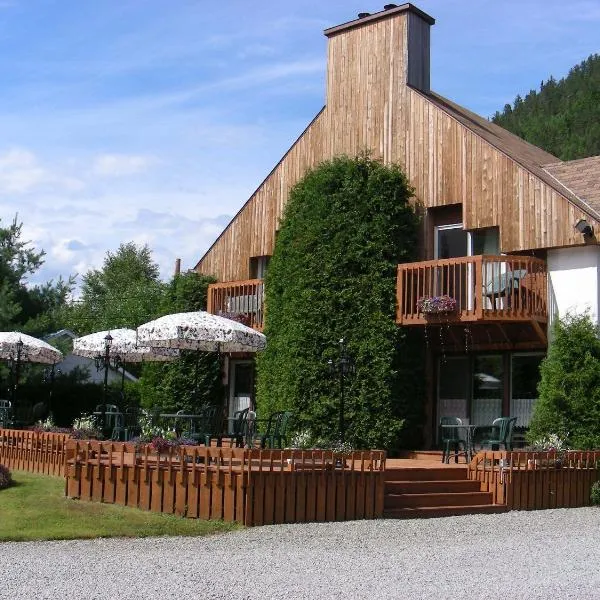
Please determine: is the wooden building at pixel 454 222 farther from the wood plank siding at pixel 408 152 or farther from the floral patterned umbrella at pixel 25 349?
the floral patterned umbrella at pixel 25 349

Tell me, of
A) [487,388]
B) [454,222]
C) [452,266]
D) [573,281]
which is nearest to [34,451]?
[452,266]

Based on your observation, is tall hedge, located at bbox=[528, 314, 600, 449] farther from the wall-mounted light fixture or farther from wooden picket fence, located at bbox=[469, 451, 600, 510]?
the wall-mounted light fixture

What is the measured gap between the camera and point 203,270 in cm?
2467

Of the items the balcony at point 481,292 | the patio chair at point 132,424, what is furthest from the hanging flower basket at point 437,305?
the patio chair at point 132,424

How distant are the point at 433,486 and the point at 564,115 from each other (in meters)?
65.1

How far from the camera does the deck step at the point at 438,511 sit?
13.1 meters

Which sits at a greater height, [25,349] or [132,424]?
[25,349]

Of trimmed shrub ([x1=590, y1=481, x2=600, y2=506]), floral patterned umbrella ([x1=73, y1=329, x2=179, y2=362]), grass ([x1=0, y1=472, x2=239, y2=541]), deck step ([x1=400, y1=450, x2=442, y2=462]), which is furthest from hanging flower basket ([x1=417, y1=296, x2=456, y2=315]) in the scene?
grass ([x1=0, y1=472, x2=239, y2=541])

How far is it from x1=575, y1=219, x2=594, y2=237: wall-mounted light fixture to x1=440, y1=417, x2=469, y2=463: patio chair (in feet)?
14.0

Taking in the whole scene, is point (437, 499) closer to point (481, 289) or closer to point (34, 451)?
point (481, 289)

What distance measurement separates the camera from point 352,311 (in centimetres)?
Answer: 1930

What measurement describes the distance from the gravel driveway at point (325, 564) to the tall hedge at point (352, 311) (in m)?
6.42

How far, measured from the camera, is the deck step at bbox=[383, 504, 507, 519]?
43.1 ft

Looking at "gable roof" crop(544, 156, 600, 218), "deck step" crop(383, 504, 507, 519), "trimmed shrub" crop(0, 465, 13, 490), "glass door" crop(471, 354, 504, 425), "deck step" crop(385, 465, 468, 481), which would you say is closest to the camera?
"deck step" crop(383, 504, 507, 519)
